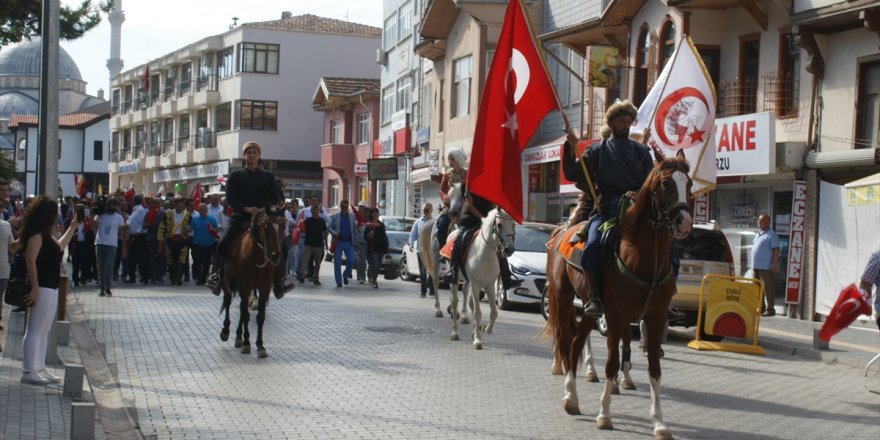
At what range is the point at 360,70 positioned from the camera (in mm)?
73688

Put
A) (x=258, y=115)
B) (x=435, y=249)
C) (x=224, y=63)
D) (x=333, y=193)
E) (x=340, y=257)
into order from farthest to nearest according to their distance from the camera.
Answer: (x=224, y=63) < (x=258, y=115) < (x=333, y=193) < (x=340, y=257) < (x=435, y=249)

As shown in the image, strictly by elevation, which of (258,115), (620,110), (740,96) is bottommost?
(620,110)

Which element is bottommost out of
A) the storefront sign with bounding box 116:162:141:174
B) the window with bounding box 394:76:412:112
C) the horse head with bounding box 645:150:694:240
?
the horse head with bounding box 645:150:694:240

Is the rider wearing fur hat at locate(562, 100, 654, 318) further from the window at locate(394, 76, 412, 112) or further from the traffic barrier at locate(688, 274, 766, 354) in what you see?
the window at locate(394, 76, 412, 112)

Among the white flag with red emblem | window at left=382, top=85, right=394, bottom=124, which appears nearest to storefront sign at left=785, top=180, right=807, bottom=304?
the white flag with red emblem

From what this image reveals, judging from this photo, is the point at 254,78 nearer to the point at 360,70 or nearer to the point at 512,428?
the point at 360,70

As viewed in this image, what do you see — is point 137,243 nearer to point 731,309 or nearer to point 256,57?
point 731,309

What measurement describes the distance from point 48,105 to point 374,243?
40.0 ft

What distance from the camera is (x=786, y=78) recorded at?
23.8 metres

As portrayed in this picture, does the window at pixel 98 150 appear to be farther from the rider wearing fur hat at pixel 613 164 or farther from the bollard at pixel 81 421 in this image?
the bollard at pixel 81 421

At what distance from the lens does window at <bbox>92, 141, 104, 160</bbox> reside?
114312 millimetres

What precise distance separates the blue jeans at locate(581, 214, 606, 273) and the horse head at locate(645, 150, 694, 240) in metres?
0.81

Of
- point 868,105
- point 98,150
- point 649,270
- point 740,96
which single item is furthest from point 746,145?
point 98,150

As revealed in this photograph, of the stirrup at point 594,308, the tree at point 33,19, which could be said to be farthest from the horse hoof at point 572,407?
the tree at point 33,19
